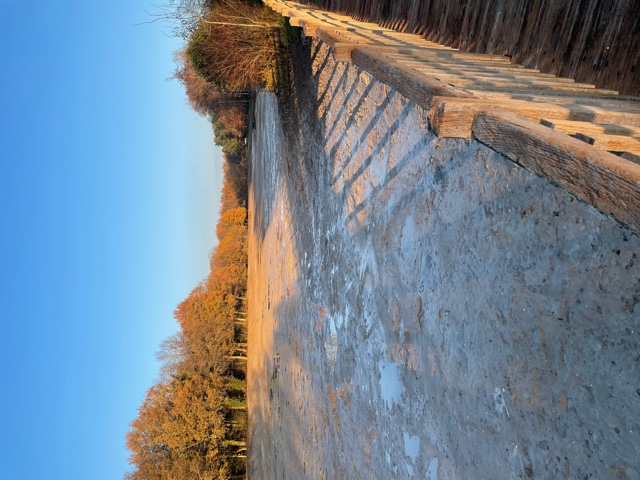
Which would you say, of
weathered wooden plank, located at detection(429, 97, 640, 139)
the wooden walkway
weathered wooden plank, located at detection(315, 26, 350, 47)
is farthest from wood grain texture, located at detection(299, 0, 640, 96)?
weathered wooden plank, located at detection(315, 26, 350, 47)

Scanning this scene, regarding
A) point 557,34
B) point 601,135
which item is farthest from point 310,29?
point 601,135

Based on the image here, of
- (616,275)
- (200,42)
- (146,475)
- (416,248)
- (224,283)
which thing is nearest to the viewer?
(616,275)

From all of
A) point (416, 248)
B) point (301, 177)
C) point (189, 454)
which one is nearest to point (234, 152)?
point (189, 454)

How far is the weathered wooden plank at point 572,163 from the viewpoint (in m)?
1.38

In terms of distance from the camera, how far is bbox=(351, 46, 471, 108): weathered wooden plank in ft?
8.29

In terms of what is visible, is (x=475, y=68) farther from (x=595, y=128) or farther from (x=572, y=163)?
(x=572, y=163)

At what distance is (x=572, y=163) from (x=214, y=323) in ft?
64.1

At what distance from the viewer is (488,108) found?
2246 mm

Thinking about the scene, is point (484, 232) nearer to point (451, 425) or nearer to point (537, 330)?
point (537, 330)

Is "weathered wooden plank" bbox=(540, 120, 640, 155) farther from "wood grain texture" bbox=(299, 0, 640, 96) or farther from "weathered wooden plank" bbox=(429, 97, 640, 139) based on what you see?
"wood grain texture" bbox=(299, 0, 640, 96)

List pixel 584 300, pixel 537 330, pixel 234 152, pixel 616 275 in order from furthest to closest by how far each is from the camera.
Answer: pixel 234 152 < pixel 537 330 < pixel 584 300 < pixel 616 275

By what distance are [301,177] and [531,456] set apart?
661 cm

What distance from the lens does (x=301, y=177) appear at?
27.8 feet

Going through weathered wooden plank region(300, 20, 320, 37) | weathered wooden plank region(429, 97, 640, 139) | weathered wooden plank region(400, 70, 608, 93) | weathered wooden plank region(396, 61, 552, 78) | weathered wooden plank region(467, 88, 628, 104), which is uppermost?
weathered wooden plank region(300, 20, 320, 37)
